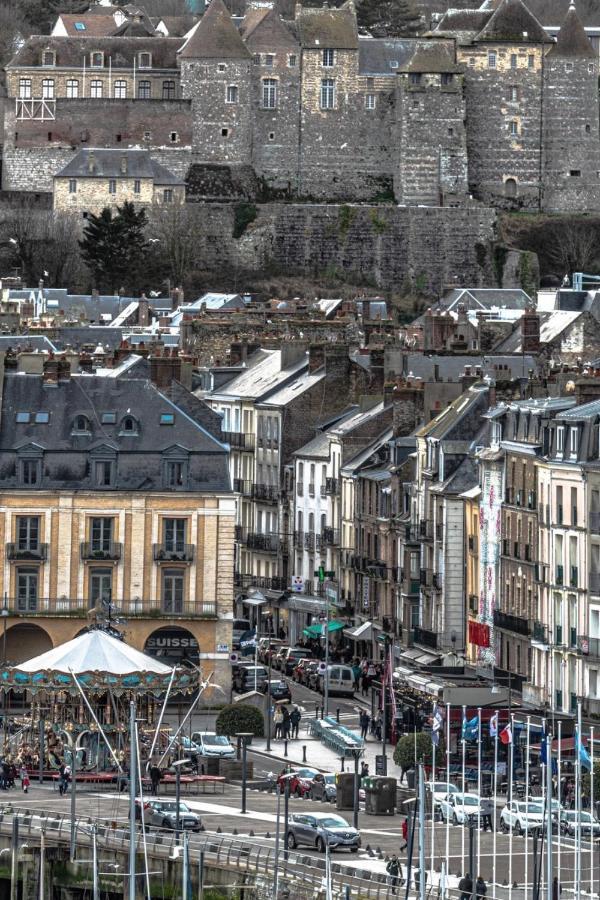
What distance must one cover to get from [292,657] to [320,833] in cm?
3242

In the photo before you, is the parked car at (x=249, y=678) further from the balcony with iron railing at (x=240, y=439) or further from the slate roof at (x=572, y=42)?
the slate roof at (x=572, y=42)

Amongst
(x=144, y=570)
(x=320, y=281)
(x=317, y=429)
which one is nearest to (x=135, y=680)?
(x=144, y=570)

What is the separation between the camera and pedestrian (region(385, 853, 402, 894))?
49281 mm

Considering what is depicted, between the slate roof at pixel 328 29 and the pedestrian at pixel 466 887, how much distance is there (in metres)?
108

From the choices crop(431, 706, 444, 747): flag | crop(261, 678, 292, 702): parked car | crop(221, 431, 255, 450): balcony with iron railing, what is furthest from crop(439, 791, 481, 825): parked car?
crop(221, 431, 255, 450): balcony with iron railing

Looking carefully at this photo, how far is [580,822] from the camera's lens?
168 ft

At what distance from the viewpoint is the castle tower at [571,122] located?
15412 cm

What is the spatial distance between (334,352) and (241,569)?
6994 millimetres

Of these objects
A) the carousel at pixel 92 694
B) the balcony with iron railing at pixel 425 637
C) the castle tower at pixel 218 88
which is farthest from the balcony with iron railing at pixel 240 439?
the castle tower at pixel 218 88

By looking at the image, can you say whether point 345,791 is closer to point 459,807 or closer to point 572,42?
point 459,807

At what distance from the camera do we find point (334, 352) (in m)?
97.4

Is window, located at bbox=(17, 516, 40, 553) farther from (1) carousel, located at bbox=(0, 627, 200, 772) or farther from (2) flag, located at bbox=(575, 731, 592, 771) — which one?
(2) flag, located at bbox=(575, 731, 592, 771)

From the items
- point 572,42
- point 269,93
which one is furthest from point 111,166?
point 572,42

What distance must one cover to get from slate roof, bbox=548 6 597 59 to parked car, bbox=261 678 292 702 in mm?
79864
